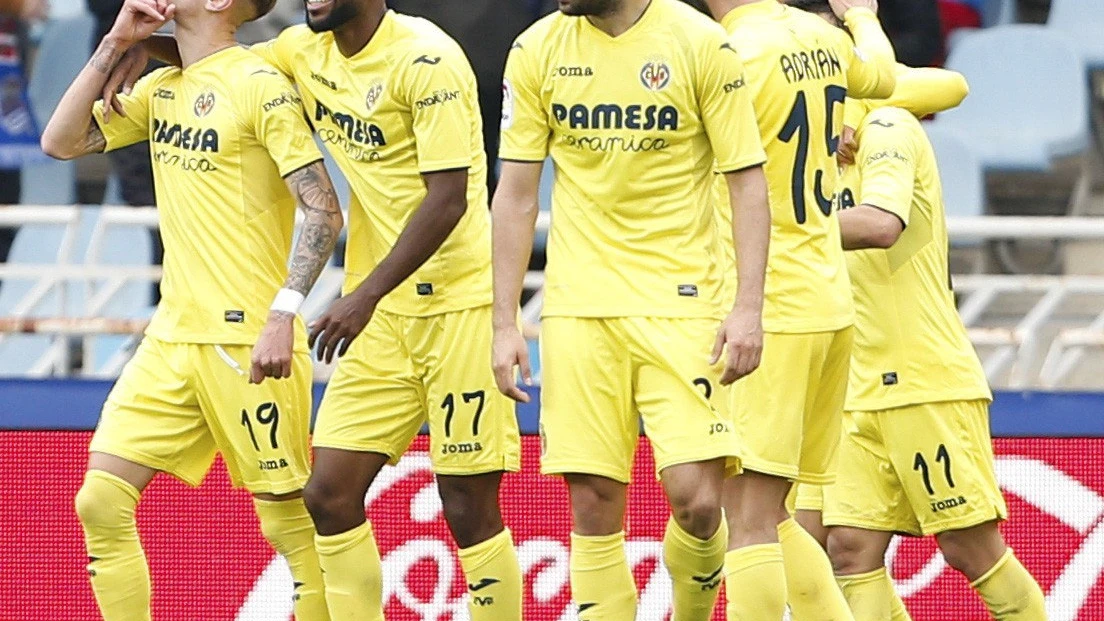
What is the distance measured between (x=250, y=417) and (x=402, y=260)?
0.65 m

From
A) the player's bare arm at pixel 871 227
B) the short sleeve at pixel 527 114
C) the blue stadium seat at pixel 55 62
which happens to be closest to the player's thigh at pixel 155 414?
the short sleeve at pixel 527 114

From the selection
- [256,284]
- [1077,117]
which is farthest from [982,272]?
[256,284]

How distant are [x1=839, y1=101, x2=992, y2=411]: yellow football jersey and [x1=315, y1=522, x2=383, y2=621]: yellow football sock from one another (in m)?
1.53

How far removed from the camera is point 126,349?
7164 millimetres

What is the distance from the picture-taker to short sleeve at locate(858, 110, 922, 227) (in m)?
5.36

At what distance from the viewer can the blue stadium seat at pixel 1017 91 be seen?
32.6 ft

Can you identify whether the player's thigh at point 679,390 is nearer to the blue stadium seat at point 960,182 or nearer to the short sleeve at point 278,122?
the short sleeve at point 278,122

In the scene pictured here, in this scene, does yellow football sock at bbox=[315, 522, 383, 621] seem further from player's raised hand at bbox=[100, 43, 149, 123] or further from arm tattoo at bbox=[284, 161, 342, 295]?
player's raised hand at bbox=[100, 43, 149, 123]

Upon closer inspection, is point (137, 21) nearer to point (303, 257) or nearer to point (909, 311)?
point (303, 257)

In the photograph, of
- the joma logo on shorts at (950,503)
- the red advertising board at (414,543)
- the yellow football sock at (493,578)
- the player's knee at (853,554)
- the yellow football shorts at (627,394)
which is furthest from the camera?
the red advertising board at (414,543)

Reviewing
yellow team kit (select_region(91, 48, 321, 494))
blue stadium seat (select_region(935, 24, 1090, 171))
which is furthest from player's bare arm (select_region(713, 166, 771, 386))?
blue stadium seat (select_region(935, 24, 1090, 171))

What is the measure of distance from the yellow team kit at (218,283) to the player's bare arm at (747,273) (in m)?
1.22

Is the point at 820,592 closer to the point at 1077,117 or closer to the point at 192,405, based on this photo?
the point at 192,405

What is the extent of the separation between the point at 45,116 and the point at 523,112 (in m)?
5.90
